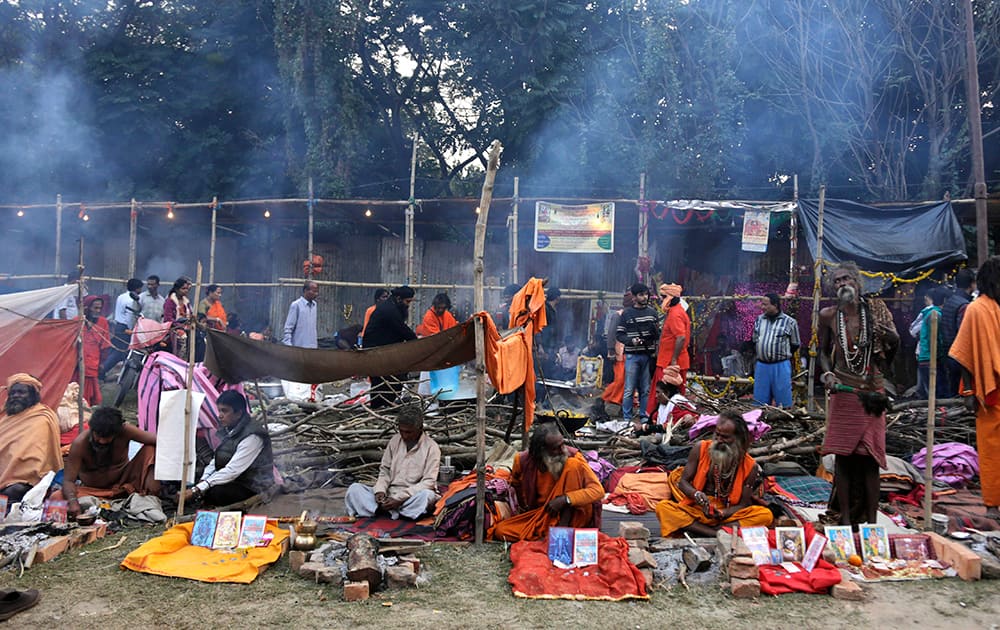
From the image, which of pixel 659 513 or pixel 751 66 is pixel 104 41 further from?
pixel 659 513

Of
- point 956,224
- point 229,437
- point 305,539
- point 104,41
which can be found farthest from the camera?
point 104,41

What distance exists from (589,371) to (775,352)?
11.0 feet

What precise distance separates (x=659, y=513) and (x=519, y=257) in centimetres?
883

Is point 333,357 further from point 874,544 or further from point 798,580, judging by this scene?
point 874,544

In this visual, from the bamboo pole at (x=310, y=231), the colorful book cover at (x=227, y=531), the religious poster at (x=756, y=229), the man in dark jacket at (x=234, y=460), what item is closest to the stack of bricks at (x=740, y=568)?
the colorful book cover at (x=227, y=531)

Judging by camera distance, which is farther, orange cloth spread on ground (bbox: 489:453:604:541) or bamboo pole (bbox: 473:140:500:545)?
bamboo pole (bbox: 473:140:500:545)

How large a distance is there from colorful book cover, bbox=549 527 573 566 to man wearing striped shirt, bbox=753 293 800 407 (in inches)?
182

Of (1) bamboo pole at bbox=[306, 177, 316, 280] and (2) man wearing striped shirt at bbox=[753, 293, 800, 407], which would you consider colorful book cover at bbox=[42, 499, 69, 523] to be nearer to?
(2) man wearing striped shirt at bbox=[753, 293, 800, 407]

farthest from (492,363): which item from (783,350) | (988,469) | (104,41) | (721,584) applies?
(104,41)

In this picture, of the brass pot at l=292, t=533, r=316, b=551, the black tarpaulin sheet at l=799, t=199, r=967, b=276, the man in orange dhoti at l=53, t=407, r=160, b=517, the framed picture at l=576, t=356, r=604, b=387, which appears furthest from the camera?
the framed picture at l=576, t=356, r=604, b=387

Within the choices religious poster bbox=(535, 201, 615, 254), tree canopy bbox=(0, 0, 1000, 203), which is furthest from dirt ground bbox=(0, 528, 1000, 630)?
tree canopy bbox=(0, 0, 1000, 203)

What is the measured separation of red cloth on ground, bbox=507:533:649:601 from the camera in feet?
14.2

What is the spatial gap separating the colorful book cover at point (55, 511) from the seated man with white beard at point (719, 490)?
177 inches

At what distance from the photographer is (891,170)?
1379 cm
